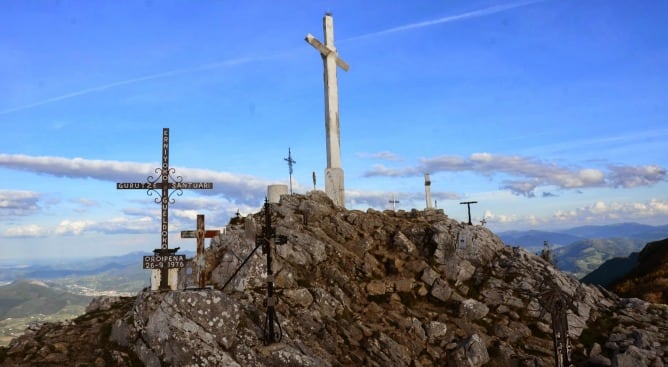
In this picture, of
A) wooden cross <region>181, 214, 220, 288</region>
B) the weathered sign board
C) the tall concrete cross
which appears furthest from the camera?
the tall concrete cross

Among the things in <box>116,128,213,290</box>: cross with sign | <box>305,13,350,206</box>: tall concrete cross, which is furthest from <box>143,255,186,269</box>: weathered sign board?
<box>305,13,350,206</box>: tall concrete cross

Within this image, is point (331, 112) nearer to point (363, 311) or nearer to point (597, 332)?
point (363, 311)

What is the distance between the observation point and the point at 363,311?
20.4 m

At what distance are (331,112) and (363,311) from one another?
14858mm

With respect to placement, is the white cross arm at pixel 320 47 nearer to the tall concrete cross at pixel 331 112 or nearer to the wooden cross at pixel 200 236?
the tall concrete cross at pixel 331 112

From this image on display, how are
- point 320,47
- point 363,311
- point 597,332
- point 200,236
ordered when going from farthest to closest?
point 320,47 < point 597,332 < point 200,236 < point 363,311

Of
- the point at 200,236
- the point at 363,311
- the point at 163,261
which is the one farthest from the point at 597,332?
the point at 163,261

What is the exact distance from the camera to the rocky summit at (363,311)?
17.0m

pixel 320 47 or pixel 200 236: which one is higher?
pixel 320 47

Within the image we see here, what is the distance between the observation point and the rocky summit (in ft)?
55.7

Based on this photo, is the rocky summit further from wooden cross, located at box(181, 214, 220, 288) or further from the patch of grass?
wooden cross, located at box(181, 214, 220, 288)

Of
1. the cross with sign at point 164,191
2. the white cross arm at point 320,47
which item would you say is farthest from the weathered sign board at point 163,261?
the white cross arm at point 320,47

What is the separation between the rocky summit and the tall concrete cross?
69.8 inches

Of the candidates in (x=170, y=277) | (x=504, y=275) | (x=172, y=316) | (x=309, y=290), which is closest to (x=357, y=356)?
(x=309, y=290)
